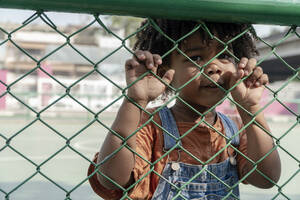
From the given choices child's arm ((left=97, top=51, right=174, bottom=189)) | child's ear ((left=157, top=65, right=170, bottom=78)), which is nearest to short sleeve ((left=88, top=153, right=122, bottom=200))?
child's arm ((left=97, top=51, right=174, bottom=189))

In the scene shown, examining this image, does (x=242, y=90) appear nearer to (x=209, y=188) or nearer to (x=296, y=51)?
(x=209, y=188)

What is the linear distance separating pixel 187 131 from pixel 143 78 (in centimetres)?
39

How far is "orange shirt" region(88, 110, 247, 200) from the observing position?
4.33 feet

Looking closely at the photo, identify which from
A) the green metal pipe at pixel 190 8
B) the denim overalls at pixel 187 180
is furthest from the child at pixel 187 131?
the green metal pipe at pixel 190 8

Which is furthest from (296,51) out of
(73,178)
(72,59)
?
(73,178)

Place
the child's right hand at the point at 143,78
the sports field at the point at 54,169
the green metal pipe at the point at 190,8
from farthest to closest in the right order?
1. the sports field at the point at 54,169
2. the child's right hand at the point at 143,78
3. the green metal pipe at the point at 190,8

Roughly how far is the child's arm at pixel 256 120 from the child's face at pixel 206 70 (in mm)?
80

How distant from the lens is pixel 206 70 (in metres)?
1.31

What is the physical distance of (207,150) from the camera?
4.94 ft

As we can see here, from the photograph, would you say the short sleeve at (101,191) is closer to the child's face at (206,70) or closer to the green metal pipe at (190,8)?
the child's face at (206,70)

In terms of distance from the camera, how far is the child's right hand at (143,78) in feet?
3.52

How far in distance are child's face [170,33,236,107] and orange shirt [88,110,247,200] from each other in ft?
0.49

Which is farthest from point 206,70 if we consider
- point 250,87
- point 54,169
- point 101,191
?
point 54,169

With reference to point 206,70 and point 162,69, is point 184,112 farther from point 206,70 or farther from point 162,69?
point 206,70
